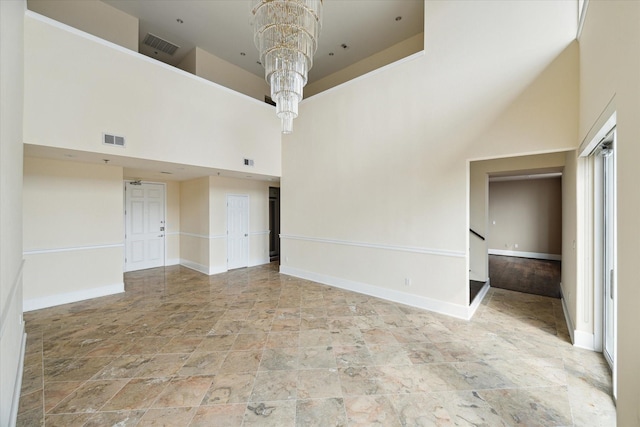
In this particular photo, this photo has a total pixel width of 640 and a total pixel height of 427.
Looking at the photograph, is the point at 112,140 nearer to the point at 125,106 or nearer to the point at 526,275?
the point at 125,106

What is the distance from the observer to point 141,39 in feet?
20.3

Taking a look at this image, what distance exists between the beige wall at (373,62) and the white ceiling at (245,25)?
13cm

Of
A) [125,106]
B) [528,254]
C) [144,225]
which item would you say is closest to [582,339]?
[528,254]

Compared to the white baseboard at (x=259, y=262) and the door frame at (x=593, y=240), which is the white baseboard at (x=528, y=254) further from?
the white baseboard at (x=259, y=262)

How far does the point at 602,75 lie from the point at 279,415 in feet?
12.5

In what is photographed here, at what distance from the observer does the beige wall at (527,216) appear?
8.16 m

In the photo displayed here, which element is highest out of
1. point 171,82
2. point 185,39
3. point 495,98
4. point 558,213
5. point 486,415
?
point 185,39

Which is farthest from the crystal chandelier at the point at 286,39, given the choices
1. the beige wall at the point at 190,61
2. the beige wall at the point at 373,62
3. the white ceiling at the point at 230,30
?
the beige wall at the point at 190,61

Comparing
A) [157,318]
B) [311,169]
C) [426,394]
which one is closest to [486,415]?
[426,394]

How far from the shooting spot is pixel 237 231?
696 centimetres

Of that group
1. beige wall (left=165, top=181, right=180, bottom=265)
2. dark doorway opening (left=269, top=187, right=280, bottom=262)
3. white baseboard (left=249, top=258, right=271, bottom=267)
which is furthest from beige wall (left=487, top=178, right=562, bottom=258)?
beige wall (left=165, top=181, right=180, bottom=265)

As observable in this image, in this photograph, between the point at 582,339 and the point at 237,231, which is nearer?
the point at 582,339

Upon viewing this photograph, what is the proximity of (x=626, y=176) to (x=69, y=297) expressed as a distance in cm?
701

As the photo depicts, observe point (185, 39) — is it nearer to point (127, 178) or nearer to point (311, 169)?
point (127, 178)
